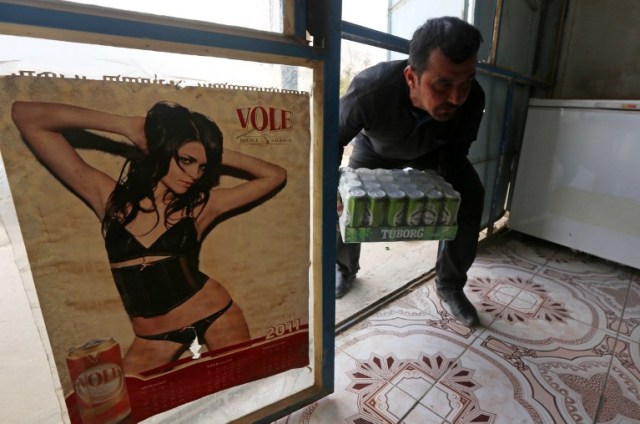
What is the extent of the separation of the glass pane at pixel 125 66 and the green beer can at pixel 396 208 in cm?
47

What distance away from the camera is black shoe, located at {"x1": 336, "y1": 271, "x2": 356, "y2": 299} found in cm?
153

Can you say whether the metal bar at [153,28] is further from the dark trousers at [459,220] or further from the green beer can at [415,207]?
the dark trousers at [459,220]

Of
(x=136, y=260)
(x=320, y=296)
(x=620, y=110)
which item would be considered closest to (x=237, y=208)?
(x=136, y=260)

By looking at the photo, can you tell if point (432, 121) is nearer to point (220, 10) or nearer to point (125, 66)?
point (220, 10)

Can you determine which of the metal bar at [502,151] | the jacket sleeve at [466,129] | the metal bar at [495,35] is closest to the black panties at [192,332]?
the jacket sleeve at [466,129]

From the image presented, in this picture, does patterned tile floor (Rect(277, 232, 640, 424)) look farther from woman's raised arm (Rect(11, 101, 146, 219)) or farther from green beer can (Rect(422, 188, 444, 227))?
woman's raised arm (Rect(11, 101, 146, 219))

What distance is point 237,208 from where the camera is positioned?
0.67 meters

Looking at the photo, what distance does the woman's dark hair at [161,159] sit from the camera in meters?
0.56

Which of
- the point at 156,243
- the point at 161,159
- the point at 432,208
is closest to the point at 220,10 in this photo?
the point at 161,159

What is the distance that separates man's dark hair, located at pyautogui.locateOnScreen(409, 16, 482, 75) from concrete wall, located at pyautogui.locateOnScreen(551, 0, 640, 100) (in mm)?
1868

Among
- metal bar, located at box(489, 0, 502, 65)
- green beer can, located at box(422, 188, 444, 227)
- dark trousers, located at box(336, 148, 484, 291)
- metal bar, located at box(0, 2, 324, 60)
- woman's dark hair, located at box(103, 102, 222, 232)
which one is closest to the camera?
metal bar, located at box(0, 2, 324, 60)

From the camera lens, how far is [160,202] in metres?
0.59

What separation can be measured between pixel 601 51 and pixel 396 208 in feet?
7.26

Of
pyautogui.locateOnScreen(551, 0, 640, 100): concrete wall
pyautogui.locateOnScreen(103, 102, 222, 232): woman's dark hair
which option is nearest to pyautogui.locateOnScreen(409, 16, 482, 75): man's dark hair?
pyautogui.locateOnScreen(103, 102, 222, 232): woman's dark hair
